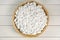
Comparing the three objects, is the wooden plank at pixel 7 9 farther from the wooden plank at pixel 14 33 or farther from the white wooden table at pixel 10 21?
the wooden plank at pixel 14 33

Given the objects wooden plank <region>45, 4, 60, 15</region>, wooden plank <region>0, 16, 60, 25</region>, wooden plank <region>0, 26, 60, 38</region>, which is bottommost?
wooden plank <region>0, 26, 60, 38</region>

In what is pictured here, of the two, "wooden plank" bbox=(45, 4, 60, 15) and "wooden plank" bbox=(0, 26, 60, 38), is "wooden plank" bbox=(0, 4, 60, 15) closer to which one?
"wooden plank" bbox=(45, 4, 60, 15)

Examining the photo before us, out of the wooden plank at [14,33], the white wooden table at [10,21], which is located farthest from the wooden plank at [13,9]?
the wooden plank at [14,33]

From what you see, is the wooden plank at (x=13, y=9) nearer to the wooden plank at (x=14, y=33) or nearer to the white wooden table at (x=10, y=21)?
the white wooden table at (x=10, y=21)

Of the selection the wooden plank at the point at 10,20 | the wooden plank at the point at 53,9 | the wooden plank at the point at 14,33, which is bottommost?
the wooden plank at the point at 14,33

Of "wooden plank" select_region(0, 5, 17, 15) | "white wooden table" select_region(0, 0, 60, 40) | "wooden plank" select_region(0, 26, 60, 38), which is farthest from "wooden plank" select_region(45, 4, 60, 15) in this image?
"wooden plank" select_region(0, 5, 17, 15)

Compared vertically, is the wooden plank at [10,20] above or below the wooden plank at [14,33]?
above

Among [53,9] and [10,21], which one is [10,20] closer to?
[10,21]

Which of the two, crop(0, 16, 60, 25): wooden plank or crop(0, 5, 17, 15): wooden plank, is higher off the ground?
crop(0, 5, 17, 15): wooden plank
